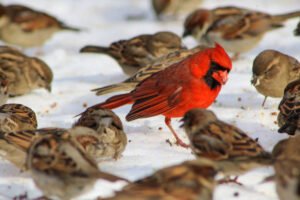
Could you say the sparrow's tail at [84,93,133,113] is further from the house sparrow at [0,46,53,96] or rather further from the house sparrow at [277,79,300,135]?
the house sparrow at [0,46,53,96]

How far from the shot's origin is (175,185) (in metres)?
6.21

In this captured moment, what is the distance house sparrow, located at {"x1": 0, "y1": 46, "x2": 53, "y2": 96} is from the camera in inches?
477

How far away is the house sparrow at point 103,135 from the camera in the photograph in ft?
27.0

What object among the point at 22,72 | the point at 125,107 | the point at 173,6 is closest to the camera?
the point at 125,107

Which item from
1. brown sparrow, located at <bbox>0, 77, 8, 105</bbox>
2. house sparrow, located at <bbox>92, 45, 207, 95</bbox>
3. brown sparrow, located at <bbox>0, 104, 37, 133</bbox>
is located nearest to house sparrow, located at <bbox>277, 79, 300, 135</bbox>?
house sparrow, located at <bbox>92, 45, 207, 95</bbox>

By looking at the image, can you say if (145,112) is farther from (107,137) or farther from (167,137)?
(107,137)

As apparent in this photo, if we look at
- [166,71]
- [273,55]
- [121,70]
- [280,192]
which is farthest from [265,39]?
[280,192]

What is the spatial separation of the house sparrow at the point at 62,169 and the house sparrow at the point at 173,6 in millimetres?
10238

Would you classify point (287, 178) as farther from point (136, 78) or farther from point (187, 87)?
point (136, 78)

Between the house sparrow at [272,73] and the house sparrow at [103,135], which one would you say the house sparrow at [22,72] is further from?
the house sparrow at [103,135]

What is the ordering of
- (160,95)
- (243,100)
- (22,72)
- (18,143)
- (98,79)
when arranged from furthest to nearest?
(98,79), (22,72), (243,100), (160,95), (18,143)

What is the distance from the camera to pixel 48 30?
15234 millimetres

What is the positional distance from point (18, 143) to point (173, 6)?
32.2 feet

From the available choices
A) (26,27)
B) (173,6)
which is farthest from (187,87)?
(173,6)
